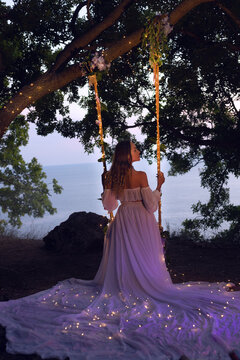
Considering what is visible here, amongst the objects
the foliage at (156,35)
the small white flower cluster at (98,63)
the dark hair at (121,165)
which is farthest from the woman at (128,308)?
the small white flower cluster at (98,63)

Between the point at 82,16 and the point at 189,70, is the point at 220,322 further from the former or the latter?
the point at 82,16

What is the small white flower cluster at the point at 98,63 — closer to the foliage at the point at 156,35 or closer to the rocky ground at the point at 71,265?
the foliage at the point at 156,35

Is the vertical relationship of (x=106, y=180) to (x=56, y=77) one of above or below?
below

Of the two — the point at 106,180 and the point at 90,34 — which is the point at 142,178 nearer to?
the point at 106,180

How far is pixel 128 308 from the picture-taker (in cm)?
529

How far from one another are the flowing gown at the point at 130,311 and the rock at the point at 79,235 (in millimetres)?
3279

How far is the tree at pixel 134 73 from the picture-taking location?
7.30m

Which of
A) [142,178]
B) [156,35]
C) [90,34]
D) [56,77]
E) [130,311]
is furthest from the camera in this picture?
[90,34]

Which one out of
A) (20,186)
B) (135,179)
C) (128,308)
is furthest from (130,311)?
(20,186)

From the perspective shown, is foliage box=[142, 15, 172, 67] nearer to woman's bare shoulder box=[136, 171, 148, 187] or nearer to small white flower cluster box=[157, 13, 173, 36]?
small white flower cluster box=[157, 13, 173, 36]

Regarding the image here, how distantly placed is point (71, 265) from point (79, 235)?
49.6 inches

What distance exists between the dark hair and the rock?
4069mm

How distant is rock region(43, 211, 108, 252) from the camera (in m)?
9.76

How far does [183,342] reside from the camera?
429 cm
